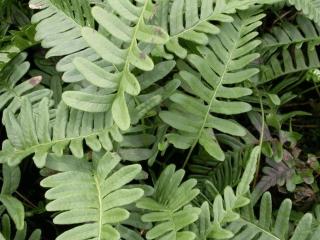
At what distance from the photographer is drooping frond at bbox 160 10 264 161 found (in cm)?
149

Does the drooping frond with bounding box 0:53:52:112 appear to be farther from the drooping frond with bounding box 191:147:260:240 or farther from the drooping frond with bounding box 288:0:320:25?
the drooping frond with bounding box 288:0:320:25

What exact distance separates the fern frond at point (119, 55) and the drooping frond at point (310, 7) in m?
0.56

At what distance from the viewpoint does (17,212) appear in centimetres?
139

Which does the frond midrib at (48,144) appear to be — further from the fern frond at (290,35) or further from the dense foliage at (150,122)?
the fern frond at (290,35)

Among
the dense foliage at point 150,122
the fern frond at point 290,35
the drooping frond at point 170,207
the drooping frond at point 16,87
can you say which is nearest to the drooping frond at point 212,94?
the dense foliage at point 150,122

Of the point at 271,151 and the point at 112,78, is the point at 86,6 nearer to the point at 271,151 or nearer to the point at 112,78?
the point at 112,78

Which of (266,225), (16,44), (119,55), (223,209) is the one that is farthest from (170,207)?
(16,44)

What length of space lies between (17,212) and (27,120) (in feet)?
0.76

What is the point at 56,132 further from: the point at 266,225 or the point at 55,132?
the point at 266,225

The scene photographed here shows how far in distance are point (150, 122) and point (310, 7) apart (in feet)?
1.93

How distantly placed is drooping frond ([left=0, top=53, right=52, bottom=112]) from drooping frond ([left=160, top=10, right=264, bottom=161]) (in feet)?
1.18

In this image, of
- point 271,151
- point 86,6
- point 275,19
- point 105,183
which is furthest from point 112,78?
point 275,19

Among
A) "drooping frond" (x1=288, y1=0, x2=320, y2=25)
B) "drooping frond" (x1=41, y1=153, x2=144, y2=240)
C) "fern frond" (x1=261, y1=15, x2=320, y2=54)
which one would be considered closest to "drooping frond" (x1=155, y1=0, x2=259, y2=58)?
"drooping frond" (x1=288, y1=0, x2=320, y2=25)

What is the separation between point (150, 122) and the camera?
163 centimetres
